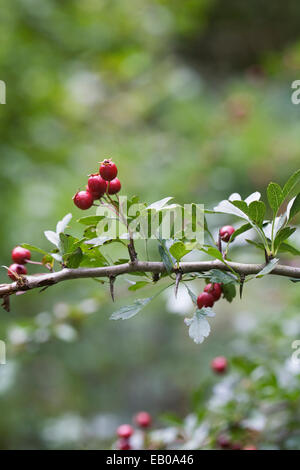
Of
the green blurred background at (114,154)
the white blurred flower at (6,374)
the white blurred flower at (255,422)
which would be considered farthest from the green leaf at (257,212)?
the green blurred background at (114,154)

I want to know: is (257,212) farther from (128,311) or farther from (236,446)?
(236,446)

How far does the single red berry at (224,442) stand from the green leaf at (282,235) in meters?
0.40

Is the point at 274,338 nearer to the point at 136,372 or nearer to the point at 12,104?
the point at 12,104

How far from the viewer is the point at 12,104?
1647 millimetres

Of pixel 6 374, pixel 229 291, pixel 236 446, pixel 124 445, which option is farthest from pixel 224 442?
pixel 6 374

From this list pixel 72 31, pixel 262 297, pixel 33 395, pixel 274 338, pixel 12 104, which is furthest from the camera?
pixel 33 395

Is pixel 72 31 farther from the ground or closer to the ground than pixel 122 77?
farther from the ground

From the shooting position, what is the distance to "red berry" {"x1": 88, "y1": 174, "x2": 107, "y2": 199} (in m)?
0.44

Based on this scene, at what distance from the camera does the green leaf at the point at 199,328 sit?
1.32 ft

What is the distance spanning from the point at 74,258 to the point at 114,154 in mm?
1456

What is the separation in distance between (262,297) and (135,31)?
1.41 meters

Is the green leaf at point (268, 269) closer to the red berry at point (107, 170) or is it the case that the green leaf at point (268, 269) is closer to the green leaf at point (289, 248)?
the green leaf at point (289, 248)

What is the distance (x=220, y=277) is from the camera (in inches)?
17.3
